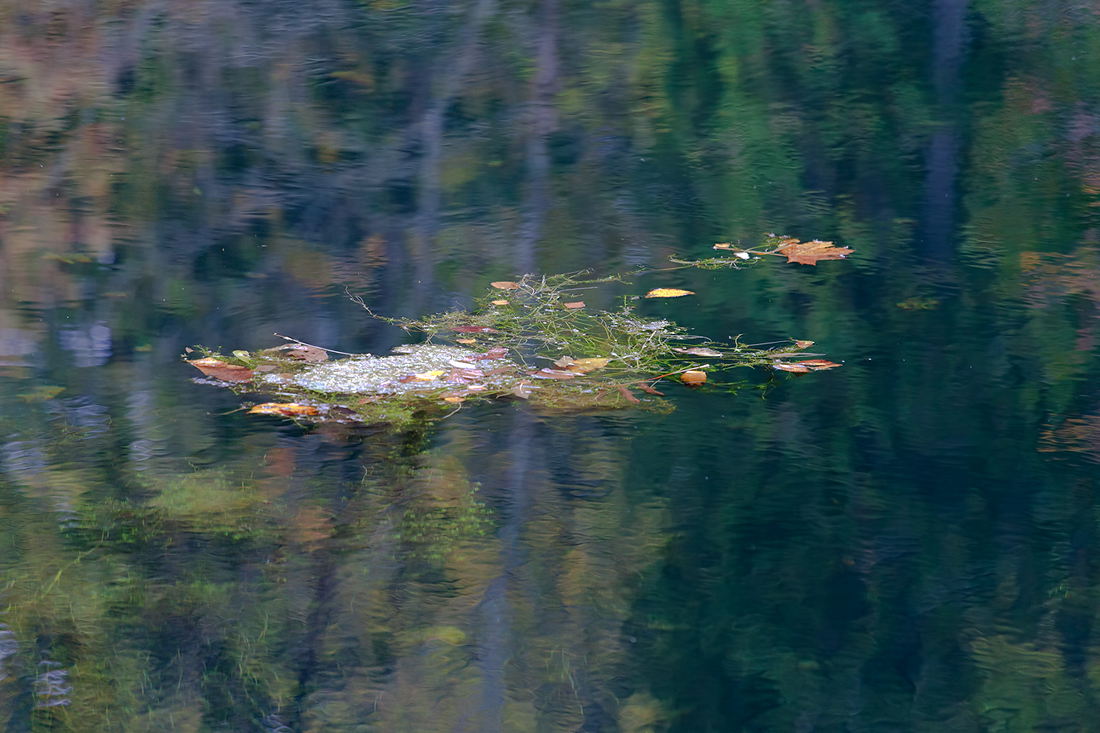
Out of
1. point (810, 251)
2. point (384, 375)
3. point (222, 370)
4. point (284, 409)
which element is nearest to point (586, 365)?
point (384, 375)

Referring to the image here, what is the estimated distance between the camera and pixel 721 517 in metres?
1.97

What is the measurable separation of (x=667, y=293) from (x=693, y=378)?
60 centimetres

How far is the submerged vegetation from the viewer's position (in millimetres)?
2430

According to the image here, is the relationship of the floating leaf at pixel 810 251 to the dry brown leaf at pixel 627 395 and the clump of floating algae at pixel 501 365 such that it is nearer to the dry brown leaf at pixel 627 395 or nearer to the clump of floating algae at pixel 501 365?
the clump of floating algae at pixel 501 365

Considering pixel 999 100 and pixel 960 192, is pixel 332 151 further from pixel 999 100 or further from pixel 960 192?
pixel 999 100

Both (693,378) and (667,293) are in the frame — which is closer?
(693,378)

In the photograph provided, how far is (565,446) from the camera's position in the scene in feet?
7.32

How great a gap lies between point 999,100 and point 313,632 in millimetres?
4520

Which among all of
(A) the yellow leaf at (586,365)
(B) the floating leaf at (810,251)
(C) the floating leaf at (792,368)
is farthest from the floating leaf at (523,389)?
(B) the floating leaf at (810,251)

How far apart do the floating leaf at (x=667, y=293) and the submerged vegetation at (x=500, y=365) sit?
12 centimetres

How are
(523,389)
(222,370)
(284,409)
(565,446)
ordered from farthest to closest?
(222,370) < (523,389) < (284,409) < (565,446)

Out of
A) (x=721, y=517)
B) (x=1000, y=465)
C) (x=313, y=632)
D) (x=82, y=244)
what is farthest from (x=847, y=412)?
(x=82, y=244)

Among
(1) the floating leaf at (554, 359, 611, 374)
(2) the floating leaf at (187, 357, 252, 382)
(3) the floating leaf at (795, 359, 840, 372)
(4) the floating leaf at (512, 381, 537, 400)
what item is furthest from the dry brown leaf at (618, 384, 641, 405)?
(2) the floating leaf at (187, 357, 252, 382)

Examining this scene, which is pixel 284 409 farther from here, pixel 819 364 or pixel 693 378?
pixel 819 364
